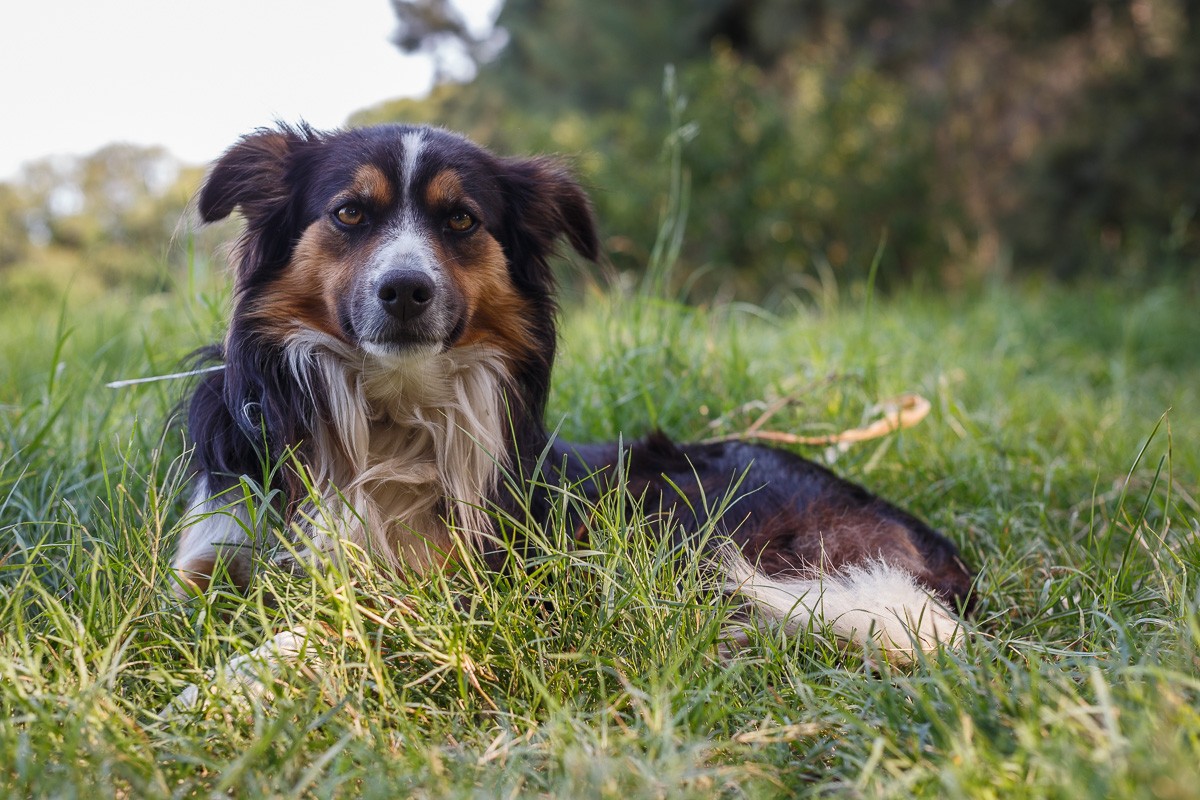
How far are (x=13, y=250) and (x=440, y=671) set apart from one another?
11908 millimetres

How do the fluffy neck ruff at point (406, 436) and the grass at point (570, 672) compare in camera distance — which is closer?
the grass at point (570, 672)

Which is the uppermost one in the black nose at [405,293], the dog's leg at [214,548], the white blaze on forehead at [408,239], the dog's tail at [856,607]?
the white blaze on forehead at [408,239]

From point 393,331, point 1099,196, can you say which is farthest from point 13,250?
point 1099,196

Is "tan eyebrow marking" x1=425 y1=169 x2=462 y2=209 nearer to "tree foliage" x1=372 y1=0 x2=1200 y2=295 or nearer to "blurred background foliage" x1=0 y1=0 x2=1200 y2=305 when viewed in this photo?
"blurred background foliage" x1=0 y1=0 x2=1200 y2=305

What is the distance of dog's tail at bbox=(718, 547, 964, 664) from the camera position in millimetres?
2131

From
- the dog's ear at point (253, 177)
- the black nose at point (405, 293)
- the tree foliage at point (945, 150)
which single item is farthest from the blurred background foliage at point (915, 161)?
the black nose at point (405, 293)

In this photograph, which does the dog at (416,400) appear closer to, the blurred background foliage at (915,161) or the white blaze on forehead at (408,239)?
the white blaze on forehead at (408,239)

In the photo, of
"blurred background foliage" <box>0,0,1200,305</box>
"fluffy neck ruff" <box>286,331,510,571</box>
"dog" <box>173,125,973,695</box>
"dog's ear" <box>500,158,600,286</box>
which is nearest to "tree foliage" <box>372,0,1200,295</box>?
"blurred background foliage" <box>0,0,1200,305</box>

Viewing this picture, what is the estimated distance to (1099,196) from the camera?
9219 millimetres

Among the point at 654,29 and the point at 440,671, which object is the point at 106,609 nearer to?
the point at 440,671

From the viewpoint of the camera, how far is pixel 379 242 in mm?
2492

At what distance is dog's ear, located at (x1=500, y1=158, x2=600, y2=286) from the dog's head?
32 mm

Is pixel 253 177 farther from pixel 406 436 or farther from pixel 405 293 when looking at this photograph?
pixel 406 436

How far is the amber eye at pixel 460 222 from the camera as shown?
262cm
